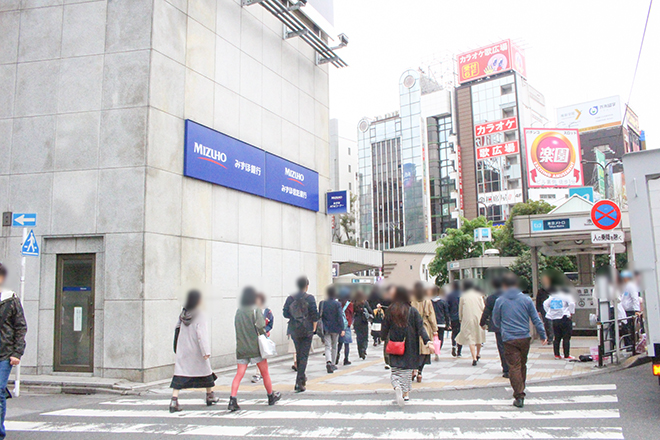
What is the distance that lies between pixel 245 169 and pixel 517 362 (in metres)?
8.45

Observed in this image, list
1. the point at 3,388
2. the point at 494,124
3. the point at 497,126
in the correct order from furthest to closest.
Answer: the point at 494,124, the point at 497,126, the point at 3,388

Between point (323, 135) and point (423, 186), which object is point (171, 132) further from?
point (423, 186)

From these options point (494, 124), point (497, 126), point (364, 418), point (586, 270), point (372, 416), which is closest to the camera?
point (364, 418)

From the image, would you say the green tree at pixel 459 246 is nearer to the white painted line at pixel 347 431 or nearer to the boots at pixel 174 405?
the boots at pixel 174 405

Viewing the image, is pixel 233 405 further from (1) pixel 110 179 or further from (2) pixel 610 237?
(2) pixel 610 237

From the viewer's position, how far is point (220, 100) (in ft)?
42.8

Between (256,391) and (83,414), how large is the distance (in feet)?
9.42

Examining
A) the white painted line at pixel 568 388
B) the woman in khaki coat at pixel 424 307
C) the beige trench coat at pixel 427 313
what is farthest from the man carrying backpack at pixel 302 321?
the white painted line at pixel 568 388

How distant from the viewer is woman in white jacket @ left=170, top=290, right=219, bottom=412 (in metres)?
7.86

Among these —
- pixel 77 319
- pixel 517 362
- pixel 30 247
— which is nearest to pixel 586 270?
pixel 517 362

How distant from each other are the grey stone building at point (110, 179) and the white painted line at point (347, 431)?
10.6 ft

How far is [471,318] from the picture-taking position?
39.7 feet

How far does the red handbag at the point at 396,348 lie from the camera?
7.73m

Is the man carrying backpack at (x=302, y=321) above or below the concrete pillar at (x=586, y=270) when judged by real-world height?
below
